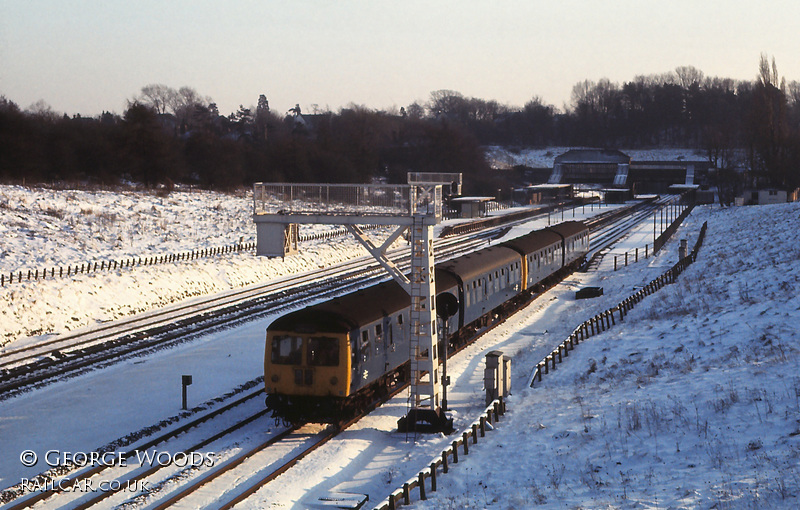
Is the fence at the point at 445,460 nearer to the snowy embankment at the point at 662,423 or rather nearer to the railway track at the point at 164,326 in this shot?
the snowy embankment at the point at 662,423

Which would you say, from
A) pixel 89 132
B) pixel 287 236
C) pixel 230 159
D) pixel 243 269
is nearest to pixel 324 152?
pixel 230 159

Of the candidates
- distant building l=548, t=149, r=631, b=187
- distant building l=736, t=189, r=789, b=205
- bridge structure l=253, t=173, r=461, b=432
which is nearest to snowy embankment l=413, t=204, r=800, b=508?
bridge structure l=253, t=173, r=461, b=432

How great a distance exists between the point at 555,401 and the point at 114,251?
33.9 metres

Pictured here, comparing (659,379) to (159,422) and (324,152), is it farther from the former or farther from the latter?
(324,152)

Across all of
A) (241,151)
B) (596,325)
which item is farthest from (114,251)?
(241,151)

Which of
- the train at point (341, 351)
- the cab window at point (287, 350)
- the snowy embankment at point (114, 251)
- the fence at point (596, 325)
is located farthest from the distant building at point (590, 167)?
the cab window at point (287, 350)

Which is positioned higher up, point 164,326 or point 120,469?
point 164,326

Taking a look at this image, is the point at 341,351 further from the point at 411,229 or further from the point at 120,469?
the point at 120,469

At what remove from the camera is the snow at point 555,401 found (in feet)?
49.2

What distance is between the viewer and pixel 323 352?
19578 millimetres

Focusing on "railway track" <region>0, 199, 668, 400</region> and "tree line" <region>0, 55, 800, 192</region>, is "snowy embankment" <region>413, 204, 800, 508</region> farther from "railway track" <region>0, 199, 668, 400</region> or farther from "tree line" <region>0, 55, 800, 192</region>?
"tree line" <region>0, 55, 800, 192</region>

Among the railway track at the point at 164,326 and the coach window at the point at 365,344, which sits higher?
the coach window at the point at 365,344

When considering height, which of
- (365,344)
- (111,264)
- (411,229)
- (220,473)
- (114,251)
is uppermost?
(411,229)

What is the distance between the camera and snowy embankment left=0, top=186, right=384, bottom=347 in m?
34.3
